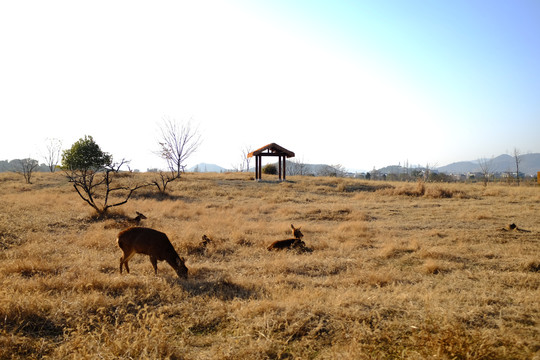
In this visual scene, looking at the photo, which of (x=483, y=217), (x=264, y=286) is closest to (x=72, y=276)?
(x=264, y=286)

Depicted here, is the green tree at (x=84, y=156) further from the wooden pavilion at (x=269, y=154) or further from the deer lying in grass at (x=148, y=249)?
the deer lying in grass at (x=148, y=249)

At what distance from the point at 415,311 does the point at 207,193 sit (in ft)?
58.4

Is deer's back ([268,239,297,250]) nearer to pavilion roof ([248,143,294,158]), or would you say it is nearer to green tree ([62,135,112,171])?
pavilion roof ([248,143,294,158])

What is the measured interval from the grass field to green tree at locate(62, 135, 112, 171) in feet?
74.3

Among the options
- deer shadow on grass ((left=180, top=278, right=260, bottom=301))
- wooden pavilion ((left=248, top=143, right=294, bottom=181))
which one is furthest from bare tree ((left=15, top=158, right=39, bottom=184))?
deer shadow on grass ((left=180, top=278, right=260, bottom=301))

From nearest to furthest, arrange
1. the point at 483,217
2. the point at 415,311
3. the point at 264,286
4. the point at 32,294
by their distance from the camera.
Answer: the point at 415,311 → the point at 32,294 → the point at 264,286 → the point at 483,217

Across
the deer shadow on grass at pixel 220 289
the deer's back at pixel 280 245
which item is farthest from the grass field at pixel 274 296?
the deer's back at pixel 280 245

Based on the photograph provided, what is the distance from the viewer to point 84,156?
30344mm

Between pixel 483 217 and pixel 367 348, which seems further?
pixel 483 217

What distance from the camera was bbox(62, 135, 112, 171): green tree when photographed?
2938cm

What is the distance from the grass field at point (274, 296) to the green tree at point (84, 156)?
22.7m

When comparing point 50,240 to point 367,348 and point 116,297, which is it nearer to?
point 116,297

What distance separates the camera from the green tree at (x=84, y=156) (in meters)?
29.4

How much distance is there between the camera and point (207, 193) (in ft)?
67.8
